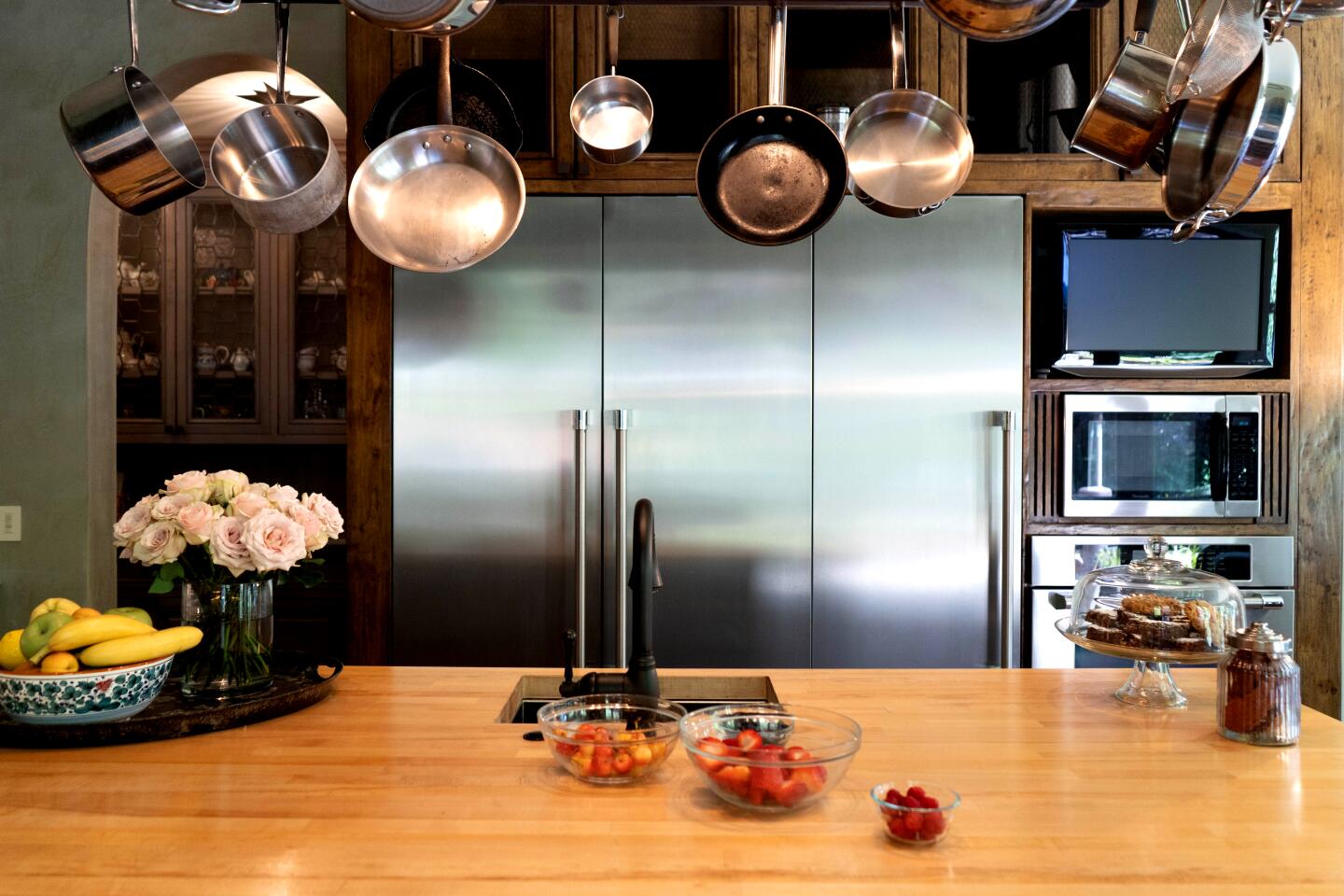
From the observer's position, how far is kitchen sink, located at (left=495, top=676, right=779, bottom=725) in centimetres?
177

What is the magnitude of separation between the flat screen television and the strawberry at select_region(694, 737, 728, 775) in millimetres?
A: 1961

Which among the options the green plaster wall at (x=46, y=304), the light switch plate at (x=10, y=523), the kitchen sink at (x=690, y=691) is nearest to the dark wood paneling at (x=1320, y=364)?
the kitchen sink at (x=690, y=691)

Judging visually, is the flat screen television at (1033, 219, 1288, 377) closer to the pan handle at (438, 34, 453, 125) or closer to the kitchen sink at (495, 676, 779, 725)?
the kitchen sink at (495, 676, 779, 725)

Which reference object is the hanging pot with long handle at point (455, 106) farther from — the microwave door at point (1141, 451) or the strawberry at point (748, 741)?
the microwave door at point (1141, 451)

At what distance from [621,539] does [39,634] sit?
1471mm

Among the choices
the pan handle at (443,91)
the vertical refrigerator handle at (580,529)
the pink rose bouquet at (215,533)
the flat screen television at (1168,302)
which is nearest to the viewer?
the pink rose bouquet at (215,533)

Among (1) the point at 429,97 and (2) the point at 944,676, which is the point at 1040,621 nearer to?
(2) the point at 944,676

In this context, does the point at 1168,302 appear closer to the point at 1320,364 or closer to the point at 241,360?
the point at 1320,364

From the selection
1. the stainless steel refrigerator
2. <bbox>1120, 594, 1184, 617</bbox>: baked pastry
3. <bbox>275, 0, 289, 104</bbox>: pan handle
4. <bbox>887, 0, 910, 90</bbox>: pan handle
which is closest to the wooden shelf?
the stainless steel refrigerator

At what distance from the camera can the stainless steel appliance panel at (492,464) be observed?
8.83 feet

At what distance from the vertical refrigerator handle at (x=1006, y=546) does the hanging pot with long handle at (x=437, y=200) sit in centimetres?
156

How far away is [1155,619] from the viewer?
155 centimetres

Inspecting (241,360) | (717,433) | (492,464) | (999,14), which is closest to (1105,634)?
(999,14)

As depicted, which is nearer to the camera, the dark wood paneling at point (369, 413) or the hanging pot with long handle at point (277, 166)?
the hanging pot with long handle at point (277, 166)
